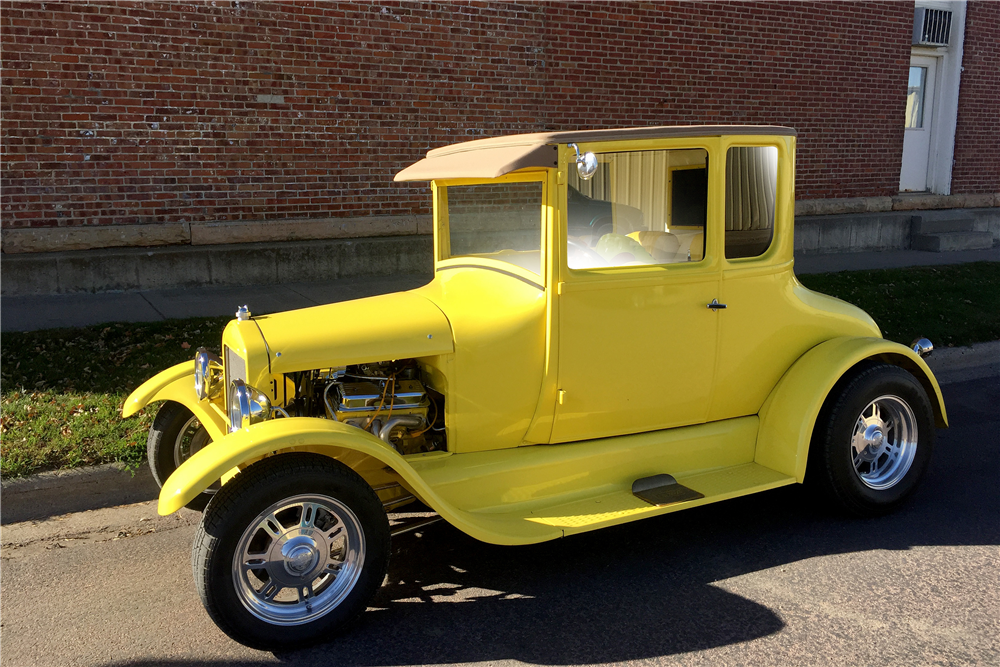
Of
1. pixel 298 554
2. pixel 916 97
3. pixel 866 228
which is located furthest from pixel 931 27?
pixel 298 554

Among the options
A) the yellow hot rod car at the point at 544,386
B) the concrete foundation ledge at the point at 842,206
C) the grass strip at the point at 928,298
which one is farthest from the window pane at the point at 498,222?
the concrete foundation ledge at the point at 842,206

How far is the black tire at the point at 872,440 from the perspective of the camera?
3.98 meters

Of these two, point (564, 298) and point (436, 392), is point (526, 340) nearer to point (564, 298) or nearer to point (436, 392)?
point (564, 298)

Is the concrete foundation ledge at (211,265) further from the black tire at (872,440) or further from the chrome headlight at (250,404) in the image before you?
the black tire at (872,440)

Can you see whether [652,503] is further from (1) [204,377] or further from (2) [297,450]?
(1) [204,377]

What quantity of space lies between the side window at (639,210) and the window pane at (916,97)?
38.5 ft

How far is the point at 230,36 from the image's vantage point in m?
8.40

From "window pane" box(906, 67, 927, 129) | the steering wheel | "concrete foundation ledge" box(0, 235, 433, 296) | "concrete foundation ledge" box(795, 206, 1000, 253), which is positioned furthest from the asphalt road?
"window pane" box(906, 67, 927, 129)

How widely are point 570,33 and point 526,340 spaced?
24.9ft

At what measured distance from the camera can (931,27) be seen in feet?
42.2

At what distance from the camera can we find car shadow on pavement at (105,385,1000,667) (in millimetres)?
3004

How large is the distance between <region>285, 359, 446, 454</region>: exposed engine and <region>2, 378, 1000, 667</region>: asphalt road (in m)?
0.61

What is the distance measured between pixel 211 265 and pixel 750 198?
20.5 ft

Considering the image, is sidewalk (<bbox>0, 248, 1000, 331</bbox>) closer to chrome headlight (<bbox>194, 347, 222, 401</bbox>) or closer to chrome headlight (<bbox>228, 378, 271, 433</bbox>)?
chrome headlight (<bbox>194, 347, 222, 401</bbox>)
